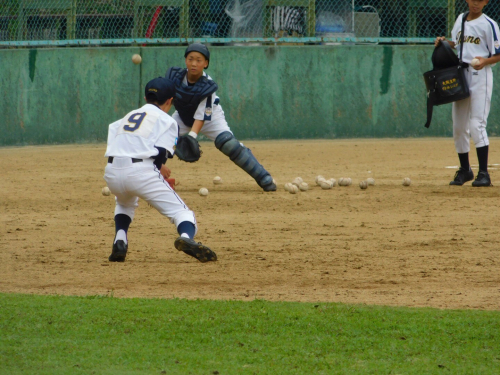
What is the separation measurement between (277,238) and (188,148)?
1.67 meters

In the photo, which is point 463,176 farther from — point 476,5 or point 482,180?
point 476,5

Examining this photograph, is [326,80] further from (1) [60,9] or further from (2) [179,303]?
(2) [179,303]

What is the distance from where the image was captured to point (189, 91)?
8852 millimetres

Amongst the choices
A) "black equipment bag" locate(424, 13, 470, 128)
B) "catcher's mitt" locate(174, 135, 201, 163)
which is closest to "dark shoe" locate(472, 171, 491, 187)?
"black equipment bag" locate(424, 13, 470, 128)

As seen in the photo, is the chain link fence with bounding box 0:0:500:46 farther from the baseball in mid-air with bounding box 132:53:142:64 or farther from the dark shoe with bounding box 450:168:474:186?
the dark shoe with bounding box 450:168:474:186

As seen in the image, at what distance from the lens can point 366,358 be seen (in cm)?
380

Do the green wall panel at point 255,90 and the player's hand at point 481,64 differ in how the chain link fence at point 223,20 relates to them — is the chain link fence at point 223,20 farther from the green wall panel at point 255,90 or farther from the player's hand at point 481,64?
the player's hand at point 481,64

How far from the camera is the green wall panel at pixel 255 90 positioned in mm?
14375

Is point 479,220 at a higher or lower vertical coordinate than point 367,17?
lower

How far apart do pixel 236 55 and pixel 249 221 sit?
294 inches

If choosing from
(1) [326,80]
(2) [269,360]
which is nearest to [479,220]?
(2) [269,360]

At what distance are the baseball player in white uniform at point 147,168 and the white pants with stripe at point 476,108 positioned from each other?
15.1 ft

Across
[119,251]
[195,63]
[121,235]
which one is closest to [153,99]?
[121,235]

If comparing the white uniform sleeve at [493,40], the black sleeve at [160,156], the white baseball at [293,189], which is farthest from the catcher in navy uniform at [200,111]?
the white uniform sleeve at [493,40]
